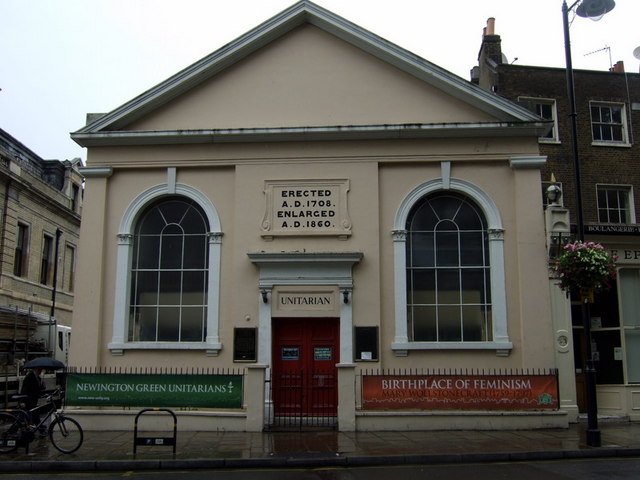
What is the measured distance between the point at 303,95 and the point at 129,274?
6322mm

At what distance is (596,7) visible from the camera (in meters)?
12.4

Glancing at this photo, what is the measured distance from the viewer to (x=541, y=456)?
427 inches

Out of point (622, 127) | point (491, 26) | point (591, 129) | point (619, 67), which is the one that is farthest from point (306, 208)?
point (619, 67)

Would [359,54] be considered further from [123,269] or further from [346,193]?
[123,269]

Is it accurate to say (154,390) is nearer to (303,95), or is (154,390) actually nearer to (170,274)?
(170,274)

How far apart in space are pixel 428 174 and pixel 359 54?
360 centimetres

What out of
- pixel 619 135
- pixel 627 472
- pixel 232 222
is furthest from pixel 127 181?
pixel 619 135

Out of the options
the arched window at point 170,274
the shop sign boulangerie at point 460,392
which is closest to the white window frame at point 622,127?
the shop sign boulangerie at point 460,392

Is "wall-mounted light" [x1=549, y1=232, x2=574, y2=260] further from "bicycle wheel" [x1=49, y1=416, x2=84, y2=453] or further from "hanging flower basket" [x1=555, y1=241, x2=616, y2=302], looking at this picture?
"bicycle wheel" [x1=49, y1=416, x2=84, y2=453]

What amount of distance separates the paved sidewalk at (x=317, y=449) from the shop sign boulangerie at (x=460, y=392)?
0.60 metres

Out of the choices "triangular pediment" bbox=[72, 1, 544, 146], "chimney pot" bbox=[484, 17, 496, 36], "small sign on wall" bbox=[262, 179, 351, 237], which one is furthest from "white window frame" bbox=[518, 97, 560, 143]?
"small sign on wall" bbox=[262, 179, 351, 237]

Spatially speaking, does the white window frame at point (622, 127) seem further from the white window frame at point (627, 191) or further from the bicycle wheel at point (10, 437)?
the bicycle wheel at point (10, 437)

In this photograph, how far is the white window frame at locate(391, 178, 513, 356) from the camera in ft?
47.5

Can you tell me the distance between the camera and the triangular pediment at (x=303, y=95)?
1530 centimetres
